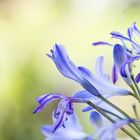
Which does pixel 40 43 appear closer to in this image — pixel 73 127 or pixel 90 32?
pixel 90 32

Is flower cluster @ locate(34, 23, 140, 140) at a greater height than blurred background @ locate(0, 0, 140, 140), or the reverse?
blurred background @ locate(0, 0, 140, 140)

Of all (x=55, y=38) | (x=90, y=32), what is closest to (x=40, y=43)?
(x=55, y=38)

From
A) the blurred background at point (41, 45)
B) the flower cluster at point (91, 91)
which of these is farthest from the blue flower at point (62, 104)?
the blurred background at point (41, 45)

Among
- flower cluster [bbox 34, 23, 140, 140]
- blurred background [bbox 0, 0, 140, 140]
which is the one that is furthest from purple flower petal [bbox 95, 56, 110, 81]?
blurred background [bbox 0, 0, 140, 140]

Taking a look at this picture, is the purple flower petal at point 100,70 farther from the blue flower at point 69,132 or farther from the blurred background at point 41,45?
the blurred background at point 41,45

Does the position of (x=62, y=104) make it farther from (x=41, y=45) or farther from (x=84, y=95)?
(x=41, y=45)

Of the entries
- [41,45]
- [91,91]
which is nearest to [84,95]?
[91,91]

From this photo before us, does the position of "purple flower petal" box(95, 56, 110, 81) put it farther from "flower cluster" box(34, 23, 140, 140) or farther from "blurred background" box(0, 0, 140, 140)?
"blurred background" box(0, 0, 140, 140)
